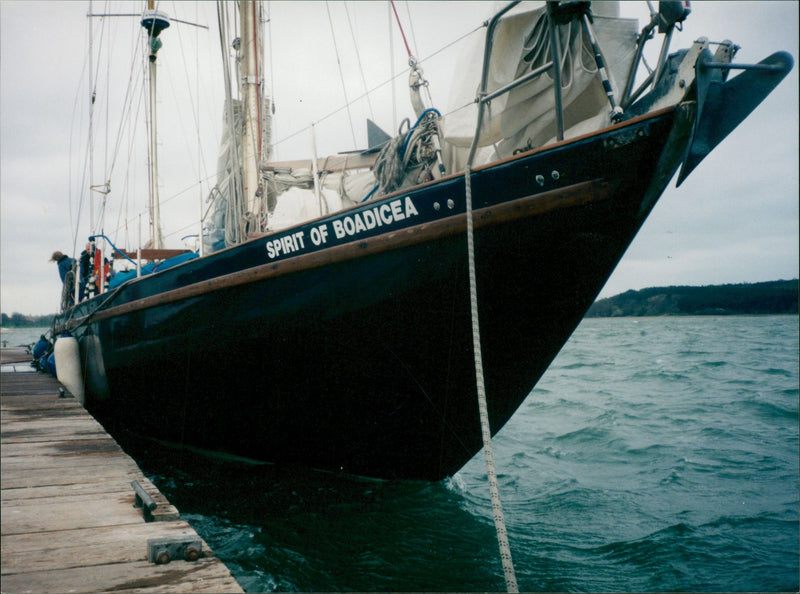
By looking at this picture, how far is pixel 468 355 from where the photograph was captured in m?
4.26

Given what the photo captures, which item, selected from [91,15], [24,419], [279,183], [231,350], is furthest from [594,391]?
[91,15]

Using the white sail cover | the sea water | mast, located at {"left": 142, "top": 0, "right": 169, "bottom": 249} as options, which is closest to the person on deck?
mast, located at {"left": 142, "top": 0, "right": 169, "bottom": 249}

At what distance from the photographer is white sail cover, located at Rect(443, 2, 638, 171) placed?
3604 mm

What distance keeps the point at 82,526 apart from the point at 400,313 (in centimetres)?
243

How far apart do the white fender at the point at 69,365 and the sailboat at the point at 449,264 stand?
288 centimetres

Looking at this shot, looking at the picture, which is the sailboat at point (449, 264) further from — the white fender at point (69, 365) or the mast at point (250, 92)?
the white fender at point (69, 365)

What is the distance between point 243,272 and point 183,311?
103 cm

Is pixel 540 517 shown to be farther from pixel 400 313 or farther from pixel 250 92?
pixel 250 92

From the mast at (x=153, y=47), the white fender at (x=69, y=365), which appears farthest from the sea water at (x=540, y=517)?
the mast at (x=153, y=47)

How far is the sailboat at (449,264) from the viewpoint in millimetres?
3342

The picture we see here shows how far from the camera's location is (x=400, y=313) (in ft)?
13.9

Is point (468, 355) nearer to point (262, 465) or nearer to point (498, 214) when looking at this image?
point (498, 214)

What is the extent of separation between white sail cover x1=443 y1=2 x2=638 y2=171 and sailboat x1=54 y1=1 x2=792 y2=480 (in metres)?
0.01

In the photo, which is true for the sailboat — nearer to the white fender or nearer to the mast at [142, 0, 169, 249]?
the white fender
